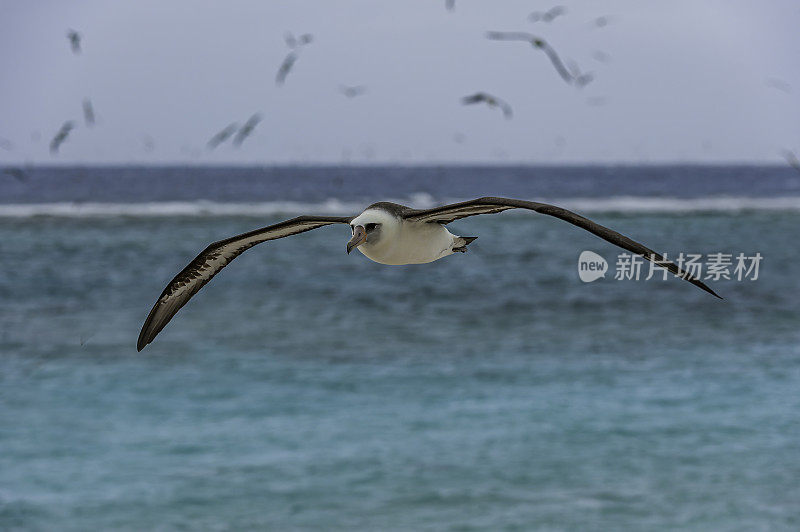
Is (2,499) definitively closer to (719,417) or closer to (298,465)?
(298,465)

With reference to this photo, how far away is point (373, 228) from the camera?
5.14 metres

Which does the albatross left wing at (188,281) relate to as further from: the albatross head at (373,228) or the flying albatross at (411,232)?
the albatross head at (373,228)

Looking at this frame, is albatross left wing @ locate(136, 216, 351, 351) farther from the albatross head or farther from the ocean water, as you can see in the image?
the ocean water

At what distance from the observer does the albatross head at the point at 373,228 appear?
5.02 meters

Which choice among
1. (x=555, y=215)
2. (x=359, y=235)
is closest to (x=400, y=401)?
(x=359, y=235)

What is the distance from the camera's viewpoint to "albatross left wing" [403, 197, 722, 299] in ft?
14.1

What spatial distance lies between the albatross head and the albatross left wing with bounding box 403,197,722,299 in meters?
0.15

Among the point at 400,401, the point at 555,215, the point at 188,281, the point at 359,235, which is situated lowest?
the point at 400,401

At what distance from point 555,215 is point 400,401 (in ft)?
34.0

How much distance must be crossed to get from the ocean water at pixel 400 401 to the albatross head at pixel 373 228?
20.3ft

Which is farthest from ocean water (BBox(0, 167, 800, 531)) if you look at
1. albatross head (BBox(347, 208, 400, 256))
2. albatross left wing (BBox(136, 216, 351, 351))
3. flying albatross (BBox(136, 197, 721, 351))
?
albatross head (BBox(347, 208, 400, 256))

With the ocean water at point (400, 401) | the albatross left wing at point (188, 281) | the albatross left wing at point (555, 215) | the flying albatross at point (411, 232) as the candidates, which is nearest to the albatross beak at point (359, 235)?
the flying albatross at point (411, 232)

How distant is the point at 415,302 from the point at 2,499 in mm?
13108

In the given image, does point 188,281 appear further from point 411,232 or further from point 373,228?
point 373,228
